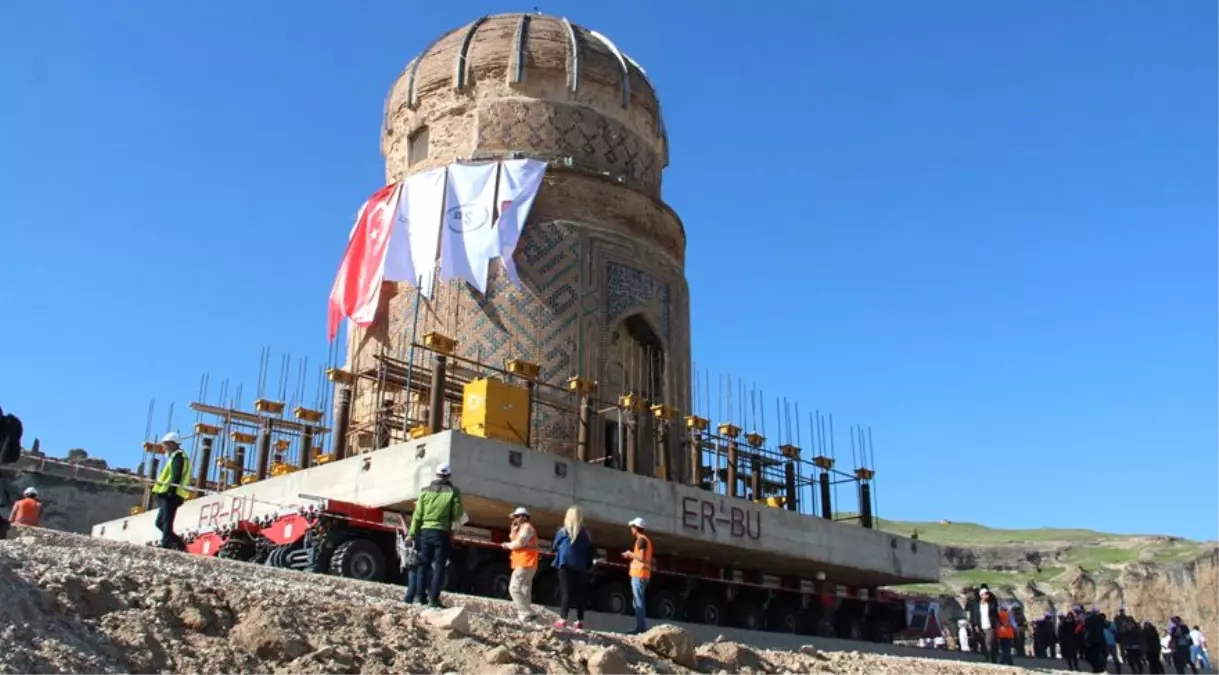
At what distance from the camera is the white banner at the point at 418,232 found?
20906mm

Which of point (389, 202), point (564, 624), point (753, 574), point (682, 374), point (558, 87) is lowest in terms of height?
point (564, 624)

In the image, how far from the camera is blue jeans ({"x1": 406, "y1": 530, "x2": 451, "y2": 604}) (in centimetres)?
965

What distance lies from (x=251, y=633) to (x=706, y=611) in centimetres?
1225

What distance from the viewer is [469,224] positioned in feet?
68.6

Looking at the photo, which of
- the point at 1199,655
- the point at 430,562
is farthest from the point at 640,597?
the point at 1199,655

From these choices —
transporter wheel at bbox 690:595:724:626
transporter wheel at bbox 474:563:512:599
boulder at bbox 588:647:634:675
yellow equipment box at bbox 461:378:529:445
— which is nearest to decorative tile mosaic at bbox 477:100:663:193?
yellow equipment box at bbox 461:378:529:445

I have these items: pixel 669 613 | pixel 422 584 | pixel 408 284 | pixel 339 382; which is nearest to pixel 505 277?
pixel 408 284

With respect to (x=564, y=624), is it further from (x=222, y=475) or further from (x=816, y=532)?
(x=222, y=475)

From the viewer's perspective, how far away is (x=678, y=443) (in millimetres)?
21500

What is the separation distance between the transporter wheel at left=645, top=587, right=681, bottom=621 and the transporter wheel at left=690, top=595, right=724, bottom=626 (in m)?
0.44

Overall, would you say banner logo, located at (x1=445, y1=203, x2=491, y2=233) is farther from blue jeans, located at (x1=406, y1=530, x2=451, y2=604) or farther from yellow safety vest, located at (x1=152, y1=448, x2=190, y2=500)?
blue jeans, located at (x1=406, y1=530, x2=451, y2=604)

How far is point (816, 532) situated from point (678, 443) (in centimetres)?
290

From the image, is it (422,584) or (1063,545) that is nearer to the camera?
(422,584)

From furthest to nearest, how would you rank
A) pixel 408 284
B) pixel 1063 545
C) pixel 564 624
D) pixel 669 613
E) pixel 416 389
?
pixel 1063 545 → pixel 408 284 → pixel 416 389 → pixel 669 613 → pixel 564 624
